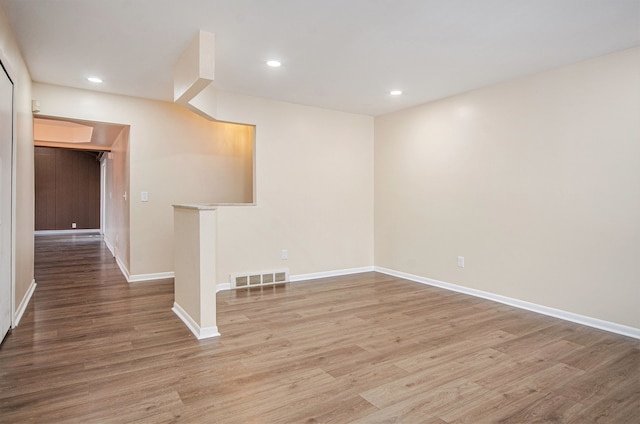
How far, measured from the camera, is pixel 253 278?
4645 millimetres

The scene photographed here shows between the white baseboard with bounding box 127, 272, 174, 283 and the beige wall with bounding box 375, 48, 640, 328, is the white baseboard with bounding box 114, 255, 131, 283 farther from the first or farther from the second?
the beige wall with bounding box 375, 48, 640, 328

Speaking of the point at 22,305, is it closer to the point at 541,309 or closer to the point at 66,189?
the point at 541,309

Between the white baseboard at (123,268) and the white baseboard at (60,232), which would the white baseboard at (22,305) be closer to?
the white baseboard at (123,268)

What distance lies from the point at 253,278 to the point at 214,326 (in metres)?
1.71

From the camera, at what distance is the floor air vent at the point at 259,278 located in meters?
4.54

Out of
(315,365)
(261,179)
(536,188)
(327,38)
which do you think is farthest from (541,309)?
(261,179)

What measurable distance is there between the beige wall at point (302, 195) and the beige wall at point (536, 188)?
2.27 ft

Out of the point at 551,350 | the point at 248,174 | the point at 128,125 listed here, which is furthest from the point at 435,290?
the point at 128,125

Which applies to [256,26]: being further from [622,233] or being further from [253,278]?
[622,233]

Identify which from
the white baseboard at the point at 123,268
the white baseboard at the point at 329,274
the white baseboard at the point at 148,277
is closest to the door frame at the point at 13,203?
the white baseboard at the point at 148,277

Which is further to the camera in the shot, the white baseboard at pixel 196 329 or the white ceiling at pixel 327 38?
the white baseboard at pixel 196 329

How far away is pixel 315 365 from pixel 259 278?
7.89 ft

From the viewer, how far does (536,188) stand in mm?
3584

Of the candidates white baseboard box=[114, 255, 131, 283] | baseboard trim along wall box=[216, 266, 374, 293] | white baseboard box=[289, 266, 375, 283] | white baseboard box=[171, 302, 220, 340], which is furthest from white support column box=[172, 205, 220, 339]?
white baseboard box=[114, 255, 131, 283]
